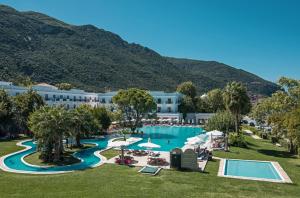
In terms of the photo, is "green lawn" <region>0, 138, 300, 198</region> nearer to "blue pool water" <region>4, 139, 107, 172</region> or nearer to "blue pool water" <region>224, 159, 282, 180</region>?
"blue pool water" <region>224, 159, 282, 180</region>

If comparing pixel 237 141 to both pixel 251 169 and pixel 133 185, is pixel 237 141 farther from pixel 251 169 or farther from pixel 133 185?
pixel 133 185

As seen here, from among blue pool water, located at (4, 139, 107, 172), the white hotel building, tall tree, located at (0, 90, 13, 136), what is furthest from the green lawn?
the white hotel building

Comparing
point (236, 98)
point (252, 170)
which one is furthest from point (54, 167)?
point (236, 98)

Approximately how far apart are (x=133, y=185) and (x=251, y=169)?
11262mm

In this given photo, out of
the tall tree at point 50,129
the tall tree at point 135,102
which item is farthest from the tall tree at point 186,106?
the tall tree at point 50,129

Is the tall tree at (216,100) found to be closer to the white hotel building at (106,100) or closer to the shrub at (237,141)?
the white hotel building at (106,100)

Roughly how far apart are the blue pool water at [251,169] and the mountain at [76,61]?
84172 mm

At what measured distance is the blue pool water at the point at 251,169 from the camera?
21402 millimetres

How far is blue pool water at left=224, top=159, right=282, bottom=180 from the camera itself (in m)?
21.4

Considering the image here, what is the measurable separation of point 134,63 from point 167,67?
2489 centimetres

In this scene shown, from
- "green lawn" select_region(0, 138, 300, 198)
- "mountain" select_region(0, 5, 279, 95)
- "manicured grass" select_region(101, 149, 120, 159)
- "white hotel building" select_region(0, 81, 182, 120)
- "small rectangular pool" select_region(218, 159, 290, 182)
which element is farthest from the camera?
"mountain" select_region(0, 5, 279, 95)

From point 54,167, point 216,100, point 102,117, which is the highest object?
point 216,100

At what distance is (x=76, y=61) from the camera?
140m

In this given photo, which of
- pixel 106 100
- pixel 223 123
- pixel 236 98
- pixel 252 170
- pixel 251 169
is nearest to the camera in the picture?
pixel 252 170
